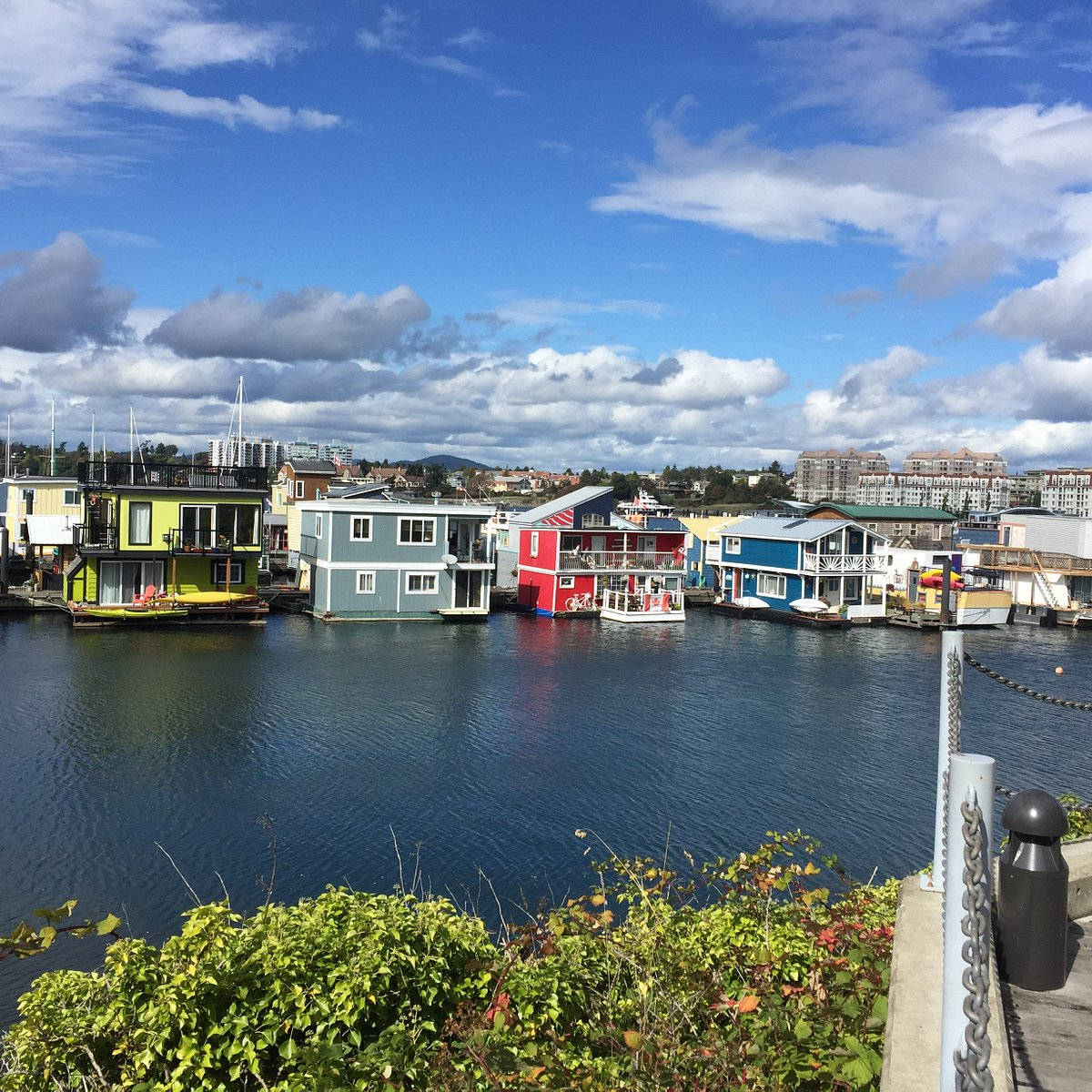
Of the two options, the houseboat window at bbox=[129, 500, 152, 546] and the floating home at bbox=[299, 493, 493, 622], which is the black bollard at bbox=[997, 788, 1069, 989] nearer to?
the houseboat window at bbox=[129, 500, 152, 546]

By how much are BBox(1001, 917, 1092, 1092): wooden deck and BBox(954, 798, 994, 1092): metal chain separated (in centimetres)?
Answer: 139

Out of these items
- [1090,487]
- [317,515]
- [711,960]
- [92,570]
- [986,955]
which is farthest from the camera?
[1090,487]

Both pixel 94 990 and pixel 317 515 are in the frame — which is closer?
pixel 94 990

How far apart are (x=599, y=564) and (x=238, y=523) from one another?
18.4 metres

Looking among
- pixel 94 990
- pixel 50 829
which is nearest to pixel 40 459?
pixel 50 829

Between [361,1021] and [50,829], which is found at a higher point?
[361,1021]

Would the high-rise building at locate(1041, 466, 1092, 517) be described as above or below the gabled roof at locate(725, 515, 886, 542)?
above

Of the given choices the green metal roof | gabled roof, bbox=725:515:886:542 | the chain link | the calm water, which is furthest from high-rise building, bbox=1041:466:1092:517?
the chain link

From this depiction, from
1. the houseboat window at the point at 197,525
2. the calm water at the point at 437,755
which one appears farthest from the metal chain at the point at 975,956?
the houseboat window at the point at 197,525

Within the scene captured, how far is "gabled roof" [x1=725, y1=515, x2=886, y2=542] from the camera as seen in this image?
50.8 metres

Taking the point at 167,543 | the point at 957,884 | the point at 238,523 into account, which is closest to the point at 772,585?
the point at 238,523

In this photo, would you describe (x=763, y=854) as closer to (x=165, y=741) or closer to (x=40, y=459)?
(x=165, y=741)

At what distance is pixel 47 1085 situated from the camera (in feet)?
18.9

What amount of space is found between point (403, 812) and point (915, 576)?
44.7 metres
